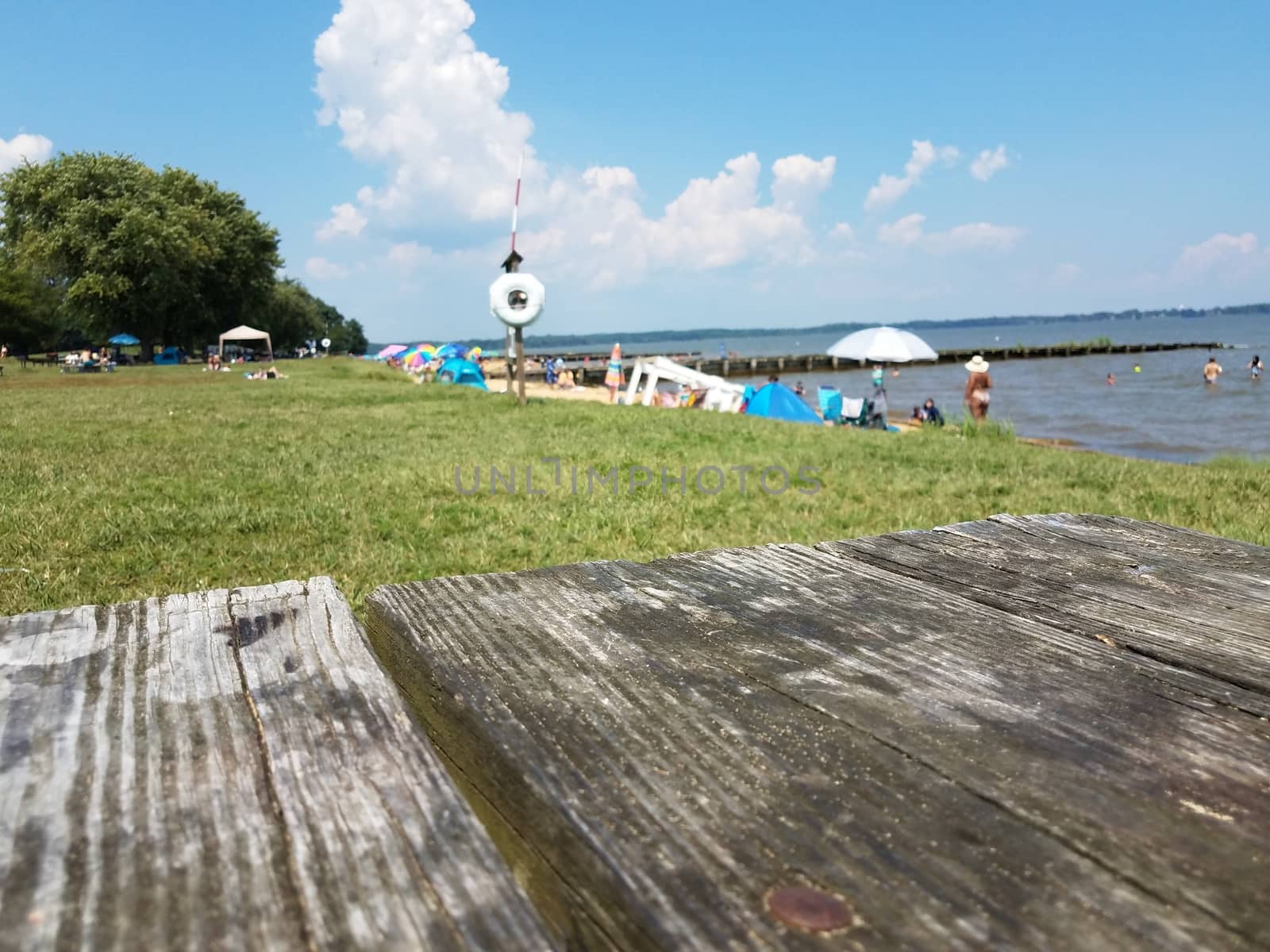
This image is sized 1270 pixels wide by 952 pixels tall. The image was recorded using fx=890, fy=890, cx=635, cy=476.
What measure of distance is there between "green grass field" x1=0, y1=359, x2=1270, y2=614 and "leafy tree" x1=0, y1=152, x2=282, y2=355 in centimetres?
3891

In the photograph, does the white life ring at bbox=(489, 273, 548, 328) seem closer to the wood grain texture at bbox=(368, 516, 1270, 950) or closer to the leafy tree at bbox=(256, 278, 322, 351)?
the wood grain texture at bbox=(368, 516, 1270, 950)

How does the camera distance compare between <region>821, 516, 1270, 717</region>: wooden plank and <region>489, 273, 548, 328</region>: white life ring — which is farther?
<region>489, 273, 548, 328</region>: white life ring

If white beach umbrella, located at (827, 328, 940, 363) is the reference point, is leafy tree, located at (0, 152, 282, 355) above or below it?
above

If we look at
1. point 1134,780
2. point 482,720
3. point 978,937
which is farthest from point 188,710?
point 1134,780

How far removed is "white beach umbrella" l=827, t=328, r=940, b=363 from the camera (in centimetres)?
2583

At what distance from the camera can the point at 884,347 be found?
2620 centimetres

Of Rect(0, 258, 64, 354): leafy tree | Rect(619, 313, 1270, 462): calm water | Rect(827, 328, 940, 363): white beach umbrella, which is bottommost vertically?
Rect(619, 313, 1270, 462): calm water

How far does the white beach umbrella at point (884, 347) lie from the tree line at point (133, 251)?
37.9 metres

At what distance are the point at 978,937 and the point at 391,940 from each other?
1.31 ft

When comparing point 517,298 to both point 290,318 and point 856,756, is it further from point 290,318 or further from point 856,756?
point 290,318

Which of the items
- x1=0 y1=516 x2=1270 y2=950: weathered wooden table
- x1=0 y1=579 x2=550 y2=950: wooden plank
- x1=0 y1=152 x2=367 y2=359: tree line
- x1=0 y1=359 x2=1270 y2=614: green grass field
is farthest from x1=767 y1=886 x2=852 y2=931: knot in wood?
x1=0 y1=152 x2=367 y2=359: tree line

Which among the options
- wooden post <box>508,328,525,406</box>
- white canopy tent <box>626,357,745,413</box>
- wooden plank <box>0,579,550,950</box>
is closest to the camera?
wooden plank <box>0,579,550,950</box>

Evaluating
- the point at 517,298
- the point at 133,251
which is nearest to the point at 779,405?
the point at 517,298

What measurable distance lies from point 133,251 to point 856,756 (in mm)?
54192
